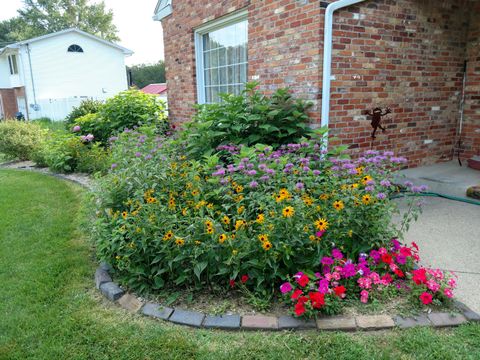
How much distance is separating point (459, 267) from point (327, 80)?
Result: 2329 mm

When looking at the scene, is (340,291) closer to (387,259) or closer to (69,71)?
(387,259)

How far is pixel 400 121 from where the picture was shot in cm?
497

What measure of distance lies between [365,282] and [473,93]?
4257mm

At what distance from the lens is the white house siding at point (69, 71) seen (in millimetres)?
22344

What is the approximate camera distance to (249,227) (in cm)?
255

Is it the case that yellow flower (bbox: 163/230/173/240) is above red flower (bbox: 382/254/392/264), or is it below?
above

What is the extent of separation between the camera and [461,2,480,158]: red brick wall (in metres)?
5.22

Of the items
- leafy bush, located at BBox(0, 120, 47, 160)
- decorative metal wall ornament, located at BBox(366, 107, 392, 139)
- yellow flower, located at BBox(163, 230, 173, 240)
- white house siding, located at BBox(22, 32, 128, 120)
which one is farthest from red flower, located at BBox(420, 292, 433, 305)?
white house siding, located at BBox(22, 32, 128, 120)

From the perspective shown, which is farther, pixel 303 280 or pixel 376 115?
pixel 376 115

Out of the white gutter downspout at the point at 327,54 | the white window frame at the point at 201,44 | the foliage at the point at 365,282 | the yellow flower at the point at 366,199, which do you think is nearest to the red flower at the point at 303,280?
the foliage at the point at 365,282

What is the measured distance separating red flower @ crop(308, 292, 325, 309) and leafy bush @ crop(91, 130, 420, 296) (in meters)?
0.27

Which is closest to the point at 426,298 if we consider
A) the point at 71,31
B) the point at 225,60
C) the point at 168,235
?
the point at 168,235

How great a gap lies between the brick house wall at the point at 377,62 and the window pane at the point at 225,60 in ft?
1.46

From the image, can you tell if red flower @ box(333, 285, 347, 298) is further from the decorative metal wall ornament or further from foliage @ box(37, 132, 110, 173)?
foliage @ box(37, 132, 110, 173)
